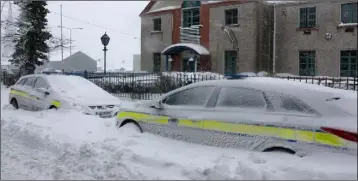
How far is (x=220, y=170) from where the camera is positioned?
4.65 metres

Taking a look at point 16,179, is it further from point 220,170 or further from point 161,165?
point 220,170

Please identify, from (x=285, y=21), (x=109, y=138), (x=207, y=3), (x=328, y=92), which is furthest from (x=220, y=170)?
(x=207, y=3)

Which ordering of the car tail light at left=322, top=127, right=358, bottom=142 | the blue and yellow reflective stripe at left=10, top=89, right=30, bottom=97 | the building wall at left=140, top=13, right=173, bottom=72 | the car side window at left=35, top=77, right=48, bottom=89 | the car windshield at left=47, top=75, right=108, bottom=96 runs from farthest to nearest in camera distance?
the building wall at left=140, top=13, right=173, bottom=72
the blue and yellow reflective stripe at left=10, top=89, right=30, bottom=97
the car side window at left=35, top=77, right=48, bottom=89
the car windshield at left=47, top=75, right=108, bottom=96
the car tail light at left=322, top=127, right=358, bottom=142

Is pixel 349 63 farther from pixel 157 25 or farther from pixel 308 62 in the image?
pixel 157 25

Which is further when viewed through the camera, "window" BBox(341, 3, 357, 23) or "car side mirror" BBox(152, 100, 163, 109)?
"car side mirror" BBox(152, 100, 163, 109)

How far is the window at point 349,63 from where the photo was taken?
596 centimetres

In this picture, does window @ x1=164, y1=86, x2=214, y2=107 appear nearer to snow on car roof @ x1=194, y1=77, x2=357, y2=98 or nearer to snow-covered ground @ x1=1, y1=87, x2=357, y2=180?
snow on car roof @ x1=194, y1=77, x2=357, y2=98

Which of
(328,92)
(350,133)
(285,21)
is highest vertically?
(285,21)

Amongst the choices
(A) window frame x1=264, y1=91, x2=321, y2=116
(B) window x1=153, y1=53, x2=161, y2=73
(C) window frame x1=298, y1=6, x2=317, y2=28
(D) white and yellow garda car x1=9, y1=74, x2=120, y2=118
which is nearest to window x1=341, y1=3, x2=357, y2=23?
(C) window frame x1=298, y1=6, x2=317, y2=28

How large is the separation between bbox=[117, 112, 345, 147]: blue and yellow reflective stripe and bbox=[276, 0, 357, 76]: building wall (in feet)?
6.05

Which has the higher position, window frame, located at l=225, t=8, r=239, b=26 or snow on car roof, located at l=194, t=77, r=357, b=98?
window frame, located at l=225, t=8, r=239, b=26

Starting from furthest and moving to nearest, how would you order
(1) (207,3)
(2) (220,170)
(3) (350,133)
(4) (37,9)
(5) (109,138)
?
(4) (37,9) < (1) (207,3) < (5) (109,138) < (2) (220,170) < (3) (350,133)

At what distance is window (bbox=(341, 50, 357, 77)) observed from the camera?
19.6ft

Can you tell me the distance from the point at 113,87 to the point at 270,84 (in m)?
11.1
